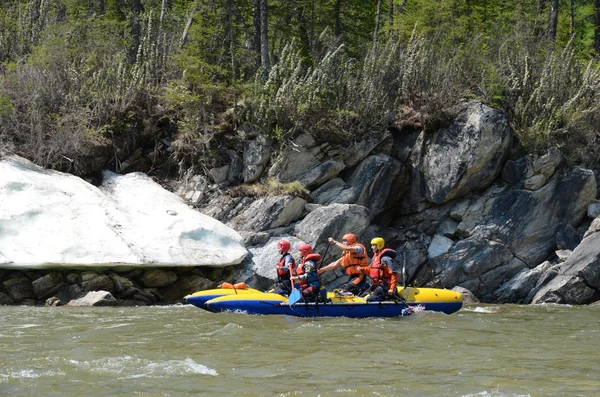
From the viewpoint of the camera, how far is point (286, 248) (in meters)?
12.7

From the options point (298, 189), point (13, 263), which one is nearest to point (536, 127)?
point (298, 189)

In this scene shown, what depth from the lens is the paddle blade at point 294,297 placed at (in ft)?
38.4

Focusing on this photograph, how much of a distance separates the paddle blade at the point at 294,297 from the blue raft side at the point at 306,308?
105 millimetres

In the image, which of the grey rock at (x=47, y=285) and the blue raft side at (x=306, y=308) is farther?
the grey rock at (x=47, y=285)

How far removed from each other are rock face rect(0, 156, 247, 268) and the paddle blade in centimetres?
261

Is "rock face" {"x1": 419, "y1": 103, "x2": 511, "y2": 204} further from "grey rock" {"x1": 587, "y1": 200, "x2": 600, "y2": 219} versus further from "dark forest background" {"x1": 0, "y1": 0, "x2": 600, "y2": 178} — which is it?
"grey rock" {"x1": 587, "y1": 200, "x2": 600, "y2": 219}

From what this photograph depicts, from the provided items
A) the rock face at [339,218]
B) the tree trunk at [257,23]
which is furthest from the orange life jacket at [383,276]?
the tree trunk at [257,23]

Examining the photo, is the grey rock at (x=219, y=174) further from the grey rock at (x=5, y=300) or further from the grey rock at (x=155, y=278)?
the grey rock at (x=5, y=300)

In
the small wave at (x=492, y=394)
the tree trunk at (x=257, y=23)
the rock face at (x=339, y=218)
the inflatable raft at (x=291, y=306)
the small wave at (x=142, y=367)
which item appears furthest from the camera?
the tree trunk at (x=257, y=23)

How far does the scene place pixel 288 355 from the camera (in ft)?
24.8

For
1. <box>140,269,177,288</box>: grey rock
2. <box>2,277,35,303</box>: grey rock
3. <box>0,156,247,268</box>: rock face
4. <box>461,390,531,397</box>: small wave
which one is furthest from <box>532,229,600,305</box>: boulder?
<box>2,277,35,303</box>: grey rock

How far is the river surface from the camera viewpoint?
6.04 metres

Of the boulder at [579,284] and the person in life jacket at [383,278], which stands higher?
the person in life jacket at [383,278]

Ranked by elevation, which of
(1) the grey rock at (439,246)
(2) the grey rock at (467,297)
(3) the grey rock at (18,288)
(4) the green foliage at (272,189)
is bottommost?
(2) the grey rock at (467,297)
